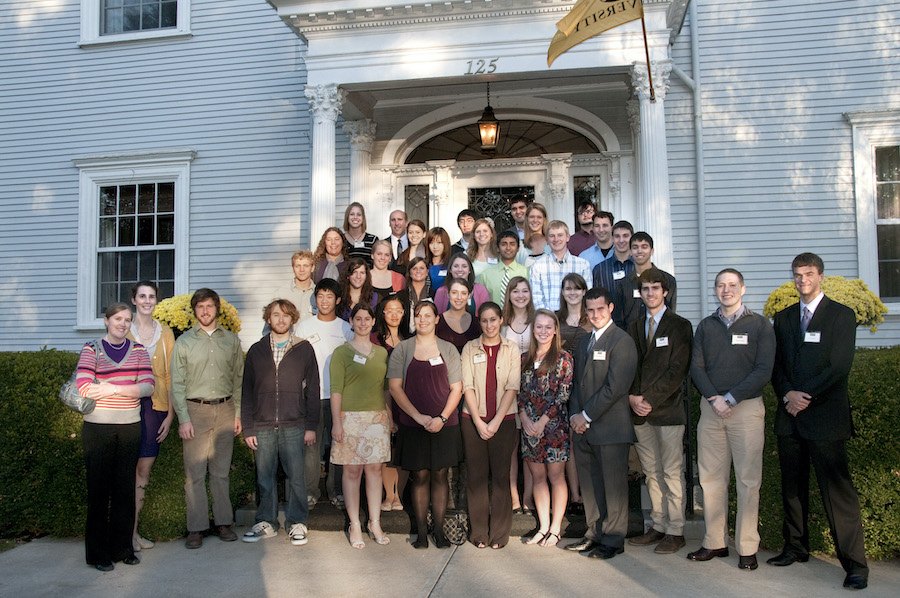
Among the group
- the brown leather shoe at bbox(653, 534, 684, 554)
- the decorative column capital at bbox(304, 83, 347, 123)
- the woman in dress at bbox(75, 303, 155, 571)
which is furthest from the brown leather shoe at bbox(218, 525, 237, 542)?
the decorative column capital at bbox(304, 83, 347, 123)

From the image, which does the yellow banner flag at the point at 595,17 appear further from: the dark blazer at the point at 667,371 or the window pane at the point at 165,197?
the window pane at the point at 165,197

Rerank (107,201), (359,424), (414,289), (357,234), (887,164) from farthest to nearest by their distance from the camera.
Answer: (107,201) → (887,164) → (357,234) → (414,289) → (359,424)

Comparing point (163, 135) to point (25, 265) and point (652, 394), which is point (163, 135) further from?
point (652, 394)

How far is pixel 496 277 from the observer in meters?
6.16

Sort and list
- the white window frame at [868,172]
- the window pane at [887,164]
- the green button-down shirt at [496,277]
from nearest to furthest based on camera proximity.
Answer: the green button-down shirt at [496,277], the white window frame at [868,172], the window pane at [887,164]

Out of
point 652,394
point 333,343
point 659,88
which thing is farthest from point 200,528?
point 659,88

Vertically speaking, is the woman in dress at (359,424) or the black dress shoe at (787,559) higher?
the woman in dress at (359,424)

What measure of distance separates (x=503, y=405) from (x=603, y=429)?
708 mm

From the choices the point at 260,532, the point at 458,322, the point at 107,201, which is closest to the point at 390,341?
the point at 458,322

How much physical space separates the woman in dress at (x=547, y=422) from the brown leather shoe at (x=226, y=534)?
2267mm

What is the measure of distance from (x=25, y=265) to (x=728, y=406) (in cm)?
1054

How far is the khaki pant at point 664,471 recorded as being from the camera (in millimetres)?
4820

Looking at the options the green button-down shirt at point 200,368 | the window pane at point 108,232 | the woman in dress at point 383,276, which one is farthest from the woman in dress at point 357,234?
the window pane at point 108,232

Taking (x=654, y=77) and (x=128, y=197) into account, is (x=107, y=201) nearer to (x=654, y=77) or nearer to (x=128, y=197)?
(x=128, y=197)
